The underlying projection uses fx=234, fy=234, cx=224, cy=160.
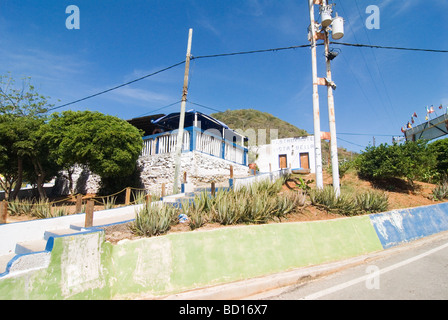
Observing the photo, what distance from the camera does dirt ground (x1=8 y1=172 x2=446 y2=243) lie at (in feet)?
19.2

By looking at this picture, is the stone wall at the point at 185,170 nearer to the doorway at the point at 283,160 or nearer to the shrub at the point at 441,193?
the doorway at the point at 283,160

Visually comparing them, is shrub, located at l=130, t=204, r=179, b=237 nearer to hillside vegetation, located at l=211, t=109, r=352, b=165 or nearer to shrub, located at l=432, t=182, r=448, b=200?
shrub, located at l=432, t=182, r=448, b=200

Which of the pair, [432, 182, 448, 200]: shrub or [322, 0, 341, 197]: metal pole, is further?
[432, 182, 448, 200]: shrub

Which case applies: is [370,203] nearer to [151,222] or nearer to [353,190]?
[353,190]

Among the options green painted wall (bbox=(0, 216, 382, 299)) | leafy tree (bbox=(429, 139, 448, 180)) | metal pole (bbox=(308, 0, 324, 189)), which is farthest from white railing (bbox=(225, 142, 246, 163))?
leafy tree (bbox=(429, 139, 448, 180))

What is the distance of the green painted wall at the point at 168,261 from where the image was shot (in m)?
3.15

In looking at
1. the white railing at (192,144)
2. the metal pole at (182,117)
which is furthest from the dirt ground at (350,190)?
the white railing at (192,144)

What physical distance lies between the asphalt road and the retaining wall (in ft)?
1.81

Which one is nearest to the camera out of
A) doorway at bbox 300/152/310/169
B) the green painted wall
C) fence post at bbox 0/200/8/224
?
the green painted wall

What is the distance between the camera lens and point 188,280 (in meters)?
3.88

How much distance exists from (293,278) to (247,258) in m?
0.92

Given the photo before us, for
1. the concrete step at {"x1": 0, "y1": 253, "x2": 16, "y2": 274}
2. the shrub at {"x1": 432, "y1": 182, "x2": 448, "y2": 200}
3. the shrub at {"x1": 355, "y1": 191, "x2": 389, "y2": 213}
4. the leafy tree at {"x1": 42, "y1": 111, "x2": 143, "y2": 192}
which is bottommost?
the concrete step at {"x1": 0, "y1": 253, "x2": 16, "y2": 274}
